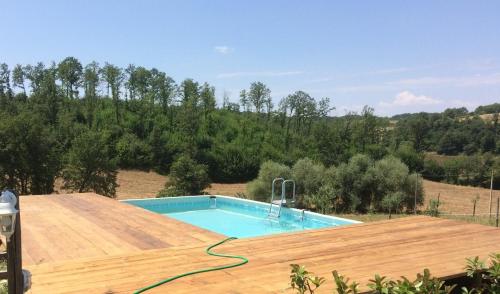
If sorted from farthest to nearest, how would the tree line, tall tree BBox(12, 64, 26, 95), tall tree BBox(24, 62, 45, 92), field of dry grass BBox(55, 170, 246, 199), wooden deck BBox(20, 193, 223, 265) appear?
tall tree BBox(24, 62, 45, 92)
tall tree BBox(12, 64, 26, 95)
the tree line
field of dry grass BBox(55, 170, 246, 199)
wooden deck BBox(20, 193, 223, 265)

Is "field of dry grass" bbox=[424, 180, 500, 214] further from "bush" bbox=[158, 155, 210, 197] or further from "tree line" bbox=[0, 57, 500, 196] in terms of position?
"bush" bbox=[158, 155, 210, 197]

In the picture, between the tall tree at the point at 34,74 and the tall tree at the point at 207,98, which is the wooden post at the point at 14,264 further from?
the tall tree at the point at 207,98

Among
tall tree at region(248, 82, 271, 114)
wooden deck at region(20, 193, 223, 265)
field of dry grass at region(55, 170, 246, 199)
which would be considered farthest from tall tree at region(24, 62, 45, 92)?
wooden deck at region(20, 193, 223, 265)

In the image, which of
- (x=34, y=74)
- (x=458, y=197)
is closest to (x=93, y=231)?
(x=458, y=197)

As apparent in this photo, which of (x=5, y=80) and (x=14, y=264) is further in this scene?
(x=5, y=80)

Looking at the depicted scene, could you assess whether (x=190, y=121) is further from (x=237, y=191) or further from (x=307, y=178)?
(x=307, y=178)

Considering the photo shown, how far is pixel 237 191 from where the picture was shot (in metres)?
20.6

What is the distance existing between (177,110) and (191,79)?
2.30 meters

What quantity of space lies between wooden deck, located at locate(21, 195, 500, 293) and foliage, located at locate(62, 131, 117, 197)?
8282mm

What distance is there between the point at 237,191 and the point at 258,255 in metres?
17.2

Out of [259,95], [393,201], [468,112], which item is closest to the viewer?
[393,201]

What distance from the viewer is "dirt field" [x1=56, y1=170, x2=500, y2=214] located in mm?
16062

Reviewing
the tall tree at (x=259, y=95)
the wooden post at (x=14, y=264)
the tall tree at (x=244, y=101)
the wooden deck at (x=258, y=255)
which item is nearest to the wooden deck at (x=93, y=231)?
the wooden deck at (x=258, y=255)

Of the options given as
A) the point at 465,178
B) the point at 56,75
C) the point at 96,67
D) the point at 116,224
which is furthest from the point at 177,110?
the point at 116,224
